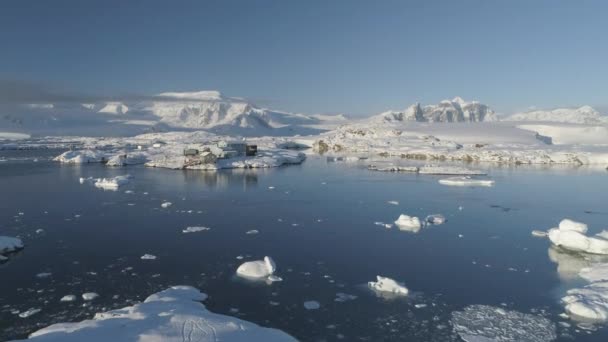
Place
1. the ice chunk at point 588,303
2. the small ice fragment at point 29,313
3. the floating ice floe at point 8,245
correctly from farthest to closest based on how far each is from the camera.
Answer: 1. the floating ice floe at point 8,245
2. the ice chunk at point 588,303
3. the small ice fragment at point 29,313

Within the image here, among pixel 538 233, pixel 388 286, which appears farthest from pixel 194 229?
pixel 538 233

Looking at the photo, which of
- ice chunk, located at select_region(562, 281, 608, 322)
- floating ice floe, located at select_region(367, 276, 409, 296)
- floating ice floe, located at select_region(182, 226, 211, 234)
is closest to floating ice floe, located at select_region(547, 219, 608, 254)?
ice chunk, located at select_region(562, 281, 608, 322)

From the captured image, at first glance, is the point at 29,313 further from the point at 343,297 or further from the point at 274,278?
the point at 343,297

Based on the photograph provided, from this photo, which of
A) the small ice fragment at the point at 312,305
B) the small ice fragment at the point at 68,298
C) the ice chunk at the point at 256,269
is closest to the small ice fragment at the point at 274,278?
the ice chunk at the point at 256,269

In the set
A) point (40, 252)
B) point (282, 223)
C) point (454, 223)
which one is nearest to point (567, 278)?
point (454, 223)

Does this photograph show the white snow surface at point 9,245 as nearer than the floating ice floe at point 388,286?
No

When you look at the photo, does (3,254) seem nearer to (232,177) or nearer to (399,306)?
(399,306)

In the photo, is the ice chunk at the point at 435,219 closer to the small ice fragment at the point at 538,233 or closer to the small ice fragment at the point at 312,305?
the small ice fragment at the point at 538,233
